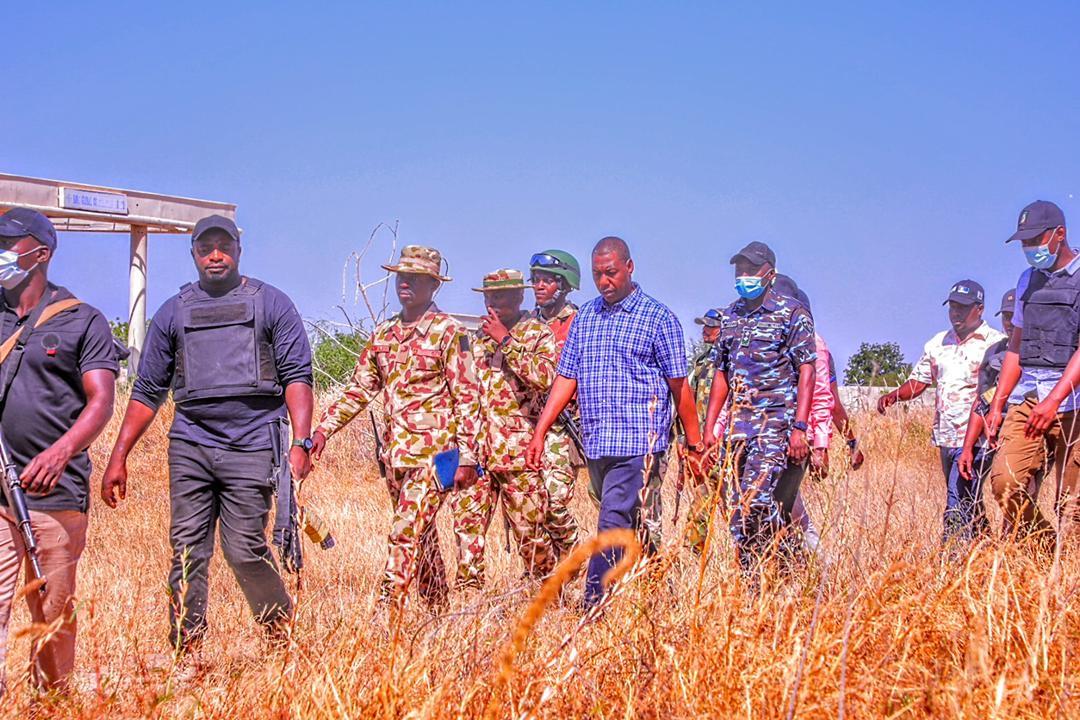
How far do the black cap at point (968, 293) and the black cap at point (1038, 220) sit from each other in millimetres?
1863

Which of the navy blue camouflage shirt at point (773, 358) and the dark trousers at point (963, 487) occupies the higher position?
the navy blue camouflage shirt at point (773, 358)

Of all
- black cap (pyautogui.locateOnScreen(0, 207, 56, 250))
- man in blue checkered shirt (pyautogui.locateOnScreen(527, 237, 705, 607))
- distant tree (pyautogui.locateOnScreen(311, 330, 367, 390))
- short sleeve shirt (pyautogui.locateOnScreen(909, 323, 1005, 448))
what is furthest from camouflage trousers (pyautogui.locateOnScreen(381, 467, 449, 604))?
distant tree (pyautogui.locateOnScreen(311, 330, 367, 390))

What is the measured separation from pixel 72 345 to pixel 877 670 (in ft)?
10.5

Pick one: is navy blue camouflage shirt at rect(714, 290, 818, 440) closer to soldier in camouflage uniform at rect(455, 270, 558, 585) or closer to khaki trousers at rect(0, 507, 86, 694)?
soldier in camouflage uniform at rect(455, 270, 558, 585)

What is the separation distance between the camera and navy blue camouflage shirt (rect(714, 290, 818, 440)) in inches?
249

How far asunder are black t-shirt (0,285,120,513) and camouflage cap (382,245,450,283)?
207cm

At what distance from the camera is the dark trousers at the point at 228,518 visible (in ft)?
17.3

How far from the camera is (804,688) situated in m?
3.03

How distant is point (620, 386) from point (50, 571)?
283 cm

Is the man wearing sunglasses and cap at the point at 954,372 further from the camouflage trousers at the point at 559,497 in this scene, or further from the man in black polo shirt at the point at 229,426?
the man in black polo shirt at the point at 229,426

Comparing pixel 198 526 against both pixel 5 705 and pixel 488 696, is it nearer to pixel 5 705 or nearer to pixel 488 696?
pixel 5 705

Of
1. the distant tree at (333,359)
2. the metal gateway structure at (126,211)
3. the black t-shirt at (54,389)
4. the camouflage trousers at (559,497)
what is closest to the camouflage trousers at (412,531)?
the camouflage trousers at (559,497)

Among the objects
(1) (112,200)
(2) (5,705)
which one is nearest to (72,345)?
(2) (5,705)

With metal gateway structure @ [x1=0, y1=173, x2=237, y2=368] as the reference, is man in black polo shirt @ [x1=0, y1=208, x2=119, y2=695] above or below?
below
